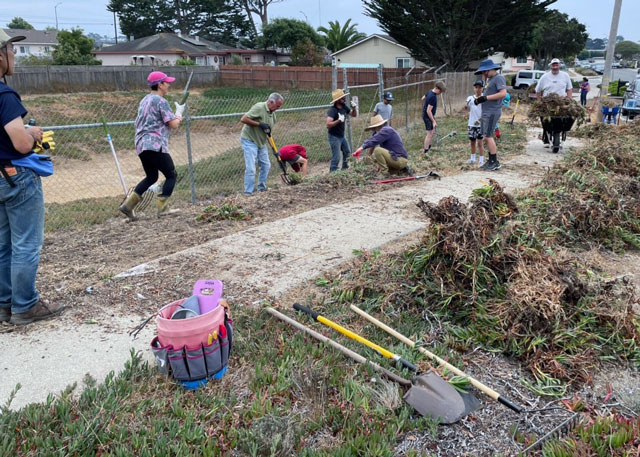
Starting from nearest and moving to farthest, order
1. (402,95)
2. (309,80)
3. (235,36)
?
(402,95), (309,80), (235,36)

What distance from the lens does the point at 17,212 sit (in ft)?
12.0

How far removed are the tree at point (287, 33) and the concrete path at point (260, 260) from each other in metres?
51.3

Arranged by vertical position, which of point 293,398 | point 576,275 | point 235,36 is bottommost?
point 293,398

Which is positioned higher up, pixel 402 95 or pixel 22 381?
pixel 402 95

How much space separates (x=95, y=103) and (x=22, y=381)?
1037 inches

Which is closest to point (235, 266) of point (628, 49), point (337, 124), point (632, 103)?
point (337, 124)

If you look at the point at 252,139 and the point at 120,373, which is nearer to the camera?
the point at 120,373

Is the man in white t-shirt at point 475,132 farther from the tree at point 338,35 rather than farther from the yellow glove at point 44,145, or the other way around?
the tree at point 338,35

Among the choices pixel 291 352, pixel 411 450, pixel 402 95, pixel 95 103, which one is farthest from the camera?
pixel 95 103

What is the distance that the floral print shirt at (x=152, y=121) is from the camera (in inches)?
254

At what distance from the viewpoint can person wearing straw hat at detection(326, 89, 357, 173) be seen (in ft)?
33.4

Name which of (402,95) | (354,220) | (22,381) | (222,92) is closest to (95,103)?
(222,92)

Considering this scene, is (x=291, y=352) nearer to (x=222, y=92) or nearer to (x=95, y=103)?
(x=95, y=103)

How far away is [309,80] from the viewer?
33219mm
